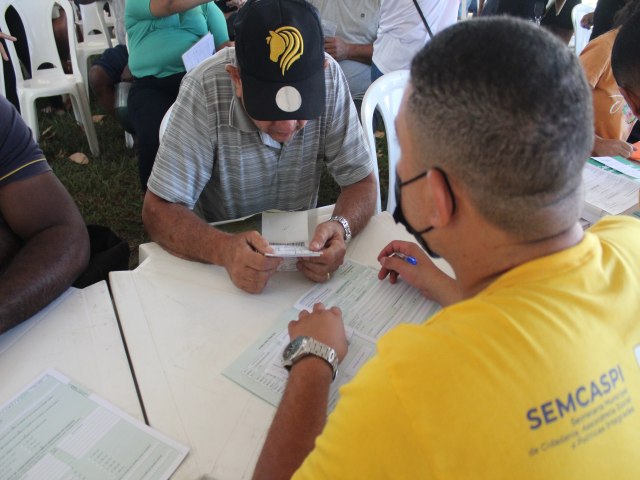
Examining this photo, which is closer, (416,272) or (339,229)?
(416,272)

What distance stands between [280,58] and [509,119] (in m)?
0.93

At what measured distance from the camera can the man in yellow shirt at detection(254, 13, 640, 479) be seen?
0.61 m

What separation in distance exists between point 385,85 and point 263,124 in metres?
0.77

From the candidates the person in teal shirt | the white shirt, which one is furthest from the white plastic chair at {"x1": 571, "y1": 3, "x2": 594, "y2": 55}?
the person in teal shirt

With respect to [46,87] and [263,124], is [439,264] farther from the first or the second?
[46,87]

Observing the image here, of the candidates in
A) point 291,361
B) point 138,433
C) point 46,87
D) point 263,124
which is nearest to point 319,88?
point 263,124

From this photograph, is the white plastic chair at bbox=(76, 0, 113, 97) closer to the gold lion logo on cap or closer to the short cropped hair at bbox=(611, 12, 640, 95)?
the gold lion logo on cap

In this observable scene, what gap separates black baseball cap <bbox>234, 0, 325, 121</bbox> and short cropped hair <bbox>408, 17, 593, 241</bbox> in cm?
76

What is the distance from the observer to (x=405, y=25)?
2852 millimetres

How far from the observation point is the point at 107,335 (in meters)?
1.18

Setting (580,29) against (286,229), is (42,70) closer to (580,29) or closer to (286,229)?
(286,229)

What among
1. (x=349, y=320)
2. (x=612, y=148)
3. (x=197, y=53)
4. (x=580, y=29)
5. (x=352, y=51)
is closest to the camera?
(x=349, y=320)

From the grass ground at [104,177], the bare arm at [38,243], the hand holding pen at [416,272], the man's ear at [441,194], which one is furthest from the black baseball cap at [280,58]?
the grass ground at [104,177]

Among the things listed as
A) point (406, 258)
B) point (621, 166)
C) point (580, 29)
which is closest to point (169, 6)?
point (406, 258)
